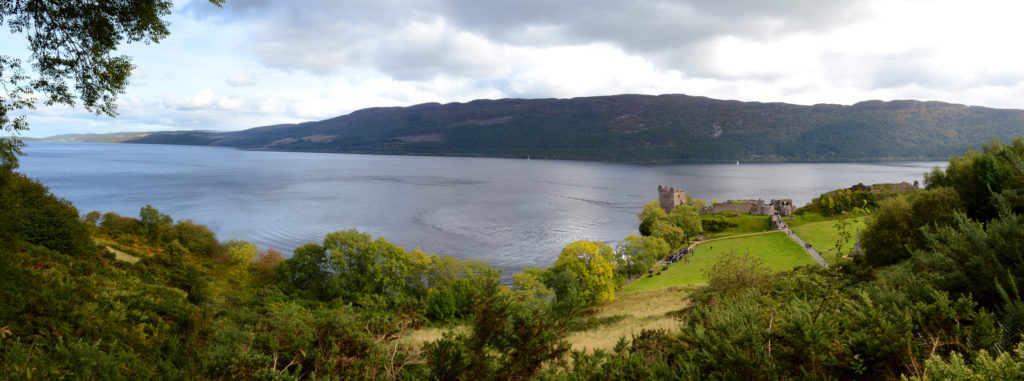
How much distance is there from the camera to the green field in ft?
113

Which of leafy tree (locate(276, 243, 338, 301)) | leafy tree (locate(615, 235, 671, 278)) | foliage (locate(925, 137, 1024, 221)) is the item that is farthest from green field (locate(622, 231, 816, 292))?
leafy tree (locate(276, 243, 338, 301))

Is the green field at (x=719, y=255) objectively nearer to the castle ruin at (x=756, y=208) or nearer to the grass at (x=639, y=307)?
the grass at (x=639, y=307)

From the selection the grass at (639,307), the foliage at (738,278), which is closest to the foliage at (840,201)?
the grass at (639,307)

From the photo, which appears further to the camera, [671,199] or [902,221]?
[671,199]

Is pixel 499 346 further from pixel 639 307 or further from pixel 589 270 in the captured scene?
pixel 589 270

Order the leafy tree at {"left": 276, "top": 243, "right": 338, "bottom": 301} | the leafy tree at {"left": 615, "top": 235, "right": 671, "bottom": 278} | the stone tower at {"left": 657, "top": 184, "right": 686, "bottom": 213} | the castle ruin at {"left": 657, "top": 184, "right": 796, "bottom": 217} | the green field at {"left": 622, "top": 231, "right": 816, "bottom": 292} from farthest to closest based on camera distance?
the stone tower at {"left": 657, "top": 184, "right": 686, "bottom": 213}
the castle ruin at {"left": 657, "top": 184, "right": 796, "bottom": 217}
the leafy tree at {"left": 615, "top": 235, "right": 671, "bottom": 278}
the green field at {"left": 622, "top": 231, "right": 816, "bottom": 292}
the leafy tree at {"left": 276, "top": 243, "right": 338, "bottom": 301}

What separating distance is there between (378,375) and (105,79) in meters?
7.55

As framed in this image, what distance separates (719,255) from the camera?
1575 inches

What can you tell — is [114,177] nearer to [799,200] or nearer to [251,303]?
[251,303]

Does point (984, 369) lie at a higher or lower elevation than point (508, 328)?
higher

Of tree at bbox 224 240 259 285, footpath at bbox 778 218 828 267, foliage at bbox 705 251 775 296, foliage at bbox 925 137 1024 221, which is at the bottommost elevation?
tree at bbox 224 240 259 285

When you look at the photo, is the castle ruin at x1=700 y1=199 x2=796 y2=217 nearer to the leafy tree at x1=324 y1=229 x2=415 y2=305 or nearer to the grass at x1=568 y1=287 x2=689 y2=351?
the grass at x1=568 y1=287 x2=689 y2=351

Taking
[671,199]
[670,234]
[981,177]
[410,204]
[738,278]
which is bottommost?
[410,204]

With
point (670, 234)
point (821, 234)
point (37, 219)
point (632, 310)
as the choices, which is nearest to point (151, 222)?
point (37, 219)
